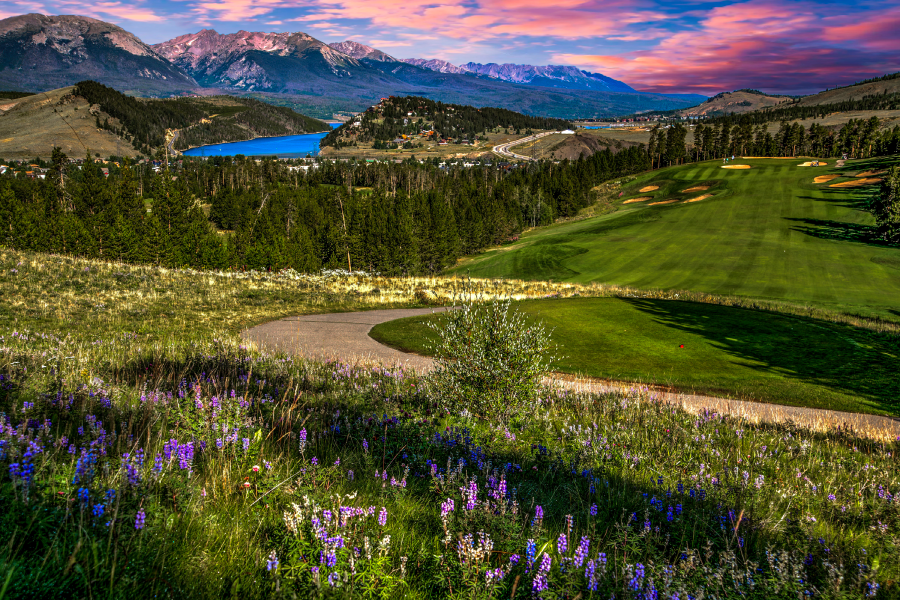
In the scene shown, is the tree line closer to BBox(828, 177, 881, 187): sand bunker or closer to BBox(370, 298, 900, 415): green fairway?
BBox(828, 177, 881, 187): sand bunker

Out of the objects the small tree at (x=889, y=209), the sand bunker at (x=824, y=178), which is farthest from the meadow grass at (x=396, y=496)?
the sand bunker at (x=824, y=178)

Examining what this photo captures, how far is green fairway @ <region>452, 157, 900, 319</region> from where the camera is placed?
124 feet

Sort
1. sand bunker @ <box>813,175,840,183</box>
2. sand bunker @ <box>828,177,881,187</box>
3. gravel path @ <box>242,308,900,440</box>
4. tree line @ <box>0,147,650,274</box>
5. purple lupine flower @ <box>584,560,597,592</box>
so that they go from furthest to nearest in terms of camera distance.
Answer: sand bunker @ <box>813,175,840,183</box>, sand bunker @ <box>828,177,881,187</box>, tree line @ <box>0,147,650,274</box>, gravel path @ <box>242,308,900,440</box>, purple lupine flower @ <box>584,560,597,592</box>

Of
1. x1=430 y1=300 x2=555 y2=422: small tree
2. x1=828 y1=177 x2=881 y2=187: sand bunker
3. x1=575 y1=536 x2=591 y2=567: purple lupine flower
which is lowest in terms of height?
x1=430 y1=300 x2=555 y2=422: small tree

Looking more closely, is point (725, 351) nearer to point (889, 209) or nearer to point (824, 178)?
point (889, 209)

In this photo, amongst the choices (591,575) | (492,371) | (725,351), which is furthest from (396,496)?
(725,351)

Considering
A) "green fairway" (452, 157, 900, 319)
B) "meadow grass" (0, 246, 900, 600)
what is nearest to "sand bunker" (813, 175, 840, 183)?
"green fairway" (452, 157, 900, 319)

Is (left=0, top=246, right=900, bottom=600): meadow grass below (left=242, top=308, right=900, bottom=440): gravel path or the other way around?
the other way around

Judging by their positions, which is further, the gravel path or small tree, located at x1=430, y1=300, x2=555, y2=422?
the gravel path

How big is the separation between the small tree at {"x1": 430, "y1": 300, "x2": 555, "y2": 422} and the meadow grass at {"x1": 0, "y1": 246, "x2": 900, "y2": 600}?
0.47 meters

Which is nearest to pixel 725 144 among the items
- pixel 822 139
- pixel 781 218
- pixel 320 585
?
pixel 822 139

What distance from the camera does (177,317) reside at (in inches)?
777

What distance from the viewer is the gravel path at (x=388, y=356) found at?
11219 millimetres

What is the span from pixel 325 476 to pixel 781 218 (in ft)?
248
